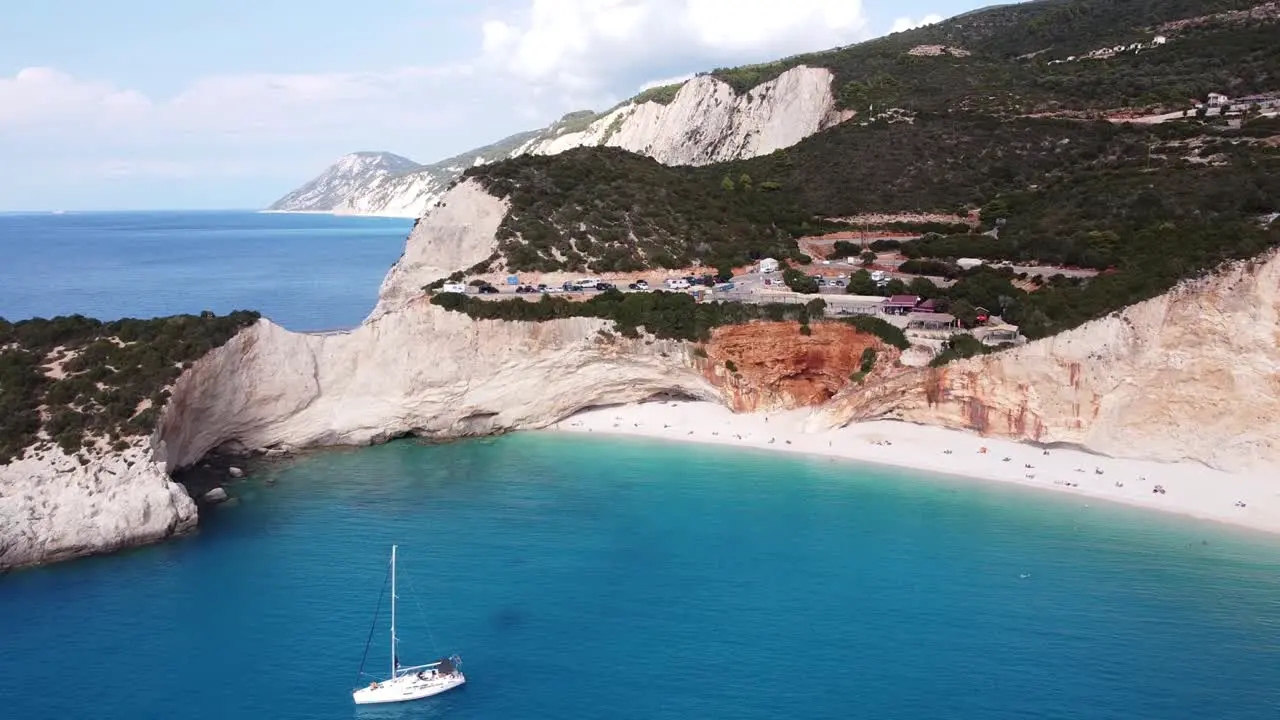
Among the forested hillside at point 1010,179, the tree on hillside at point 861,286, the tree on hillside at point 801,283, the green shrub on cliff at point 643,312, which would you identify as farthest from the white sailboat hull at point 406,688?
the tree on hillside at point 861,286

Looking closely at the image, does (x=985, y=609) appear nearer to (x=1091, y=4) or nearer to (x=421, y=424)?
(x=421, y=424)

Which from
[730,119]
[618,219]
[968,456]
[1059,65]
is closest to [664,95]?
[730,119]

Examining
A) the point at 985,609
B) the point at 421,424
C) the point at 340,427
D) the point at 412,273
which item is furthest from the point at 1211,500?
the point at 412,273

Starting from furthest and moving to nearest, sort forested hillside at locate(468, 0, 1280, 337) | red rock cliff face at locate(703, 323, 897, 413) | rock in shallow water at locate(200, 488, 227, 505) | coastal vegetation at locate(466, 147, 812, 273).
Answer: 1. coastal vegetation at locate(466, 147, 812, 273)
2. forested hillside at locate(468, 0, 1280, 337)
3. red rock cliff face at locate(703, 323, 897, 413)
4. rock in shallow water at locate(200, 488, 227, 505)

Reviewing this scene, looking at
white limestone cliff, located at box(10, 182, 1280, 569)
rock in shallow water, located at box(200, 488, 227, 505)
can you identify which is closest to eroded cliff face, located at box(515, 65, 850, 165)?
white limestone cliff, located at box(10, 182, 1280, 569)

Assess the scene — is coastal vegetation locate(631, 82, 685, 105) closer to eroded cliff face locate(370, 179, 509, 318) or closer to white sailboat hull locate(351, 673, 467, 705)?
eroded cliff face locate(370, 179, 509, 318)

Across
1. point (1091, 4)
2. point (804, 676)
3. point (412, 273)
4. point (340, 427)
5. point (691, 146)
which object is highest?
point (1091, 4)
